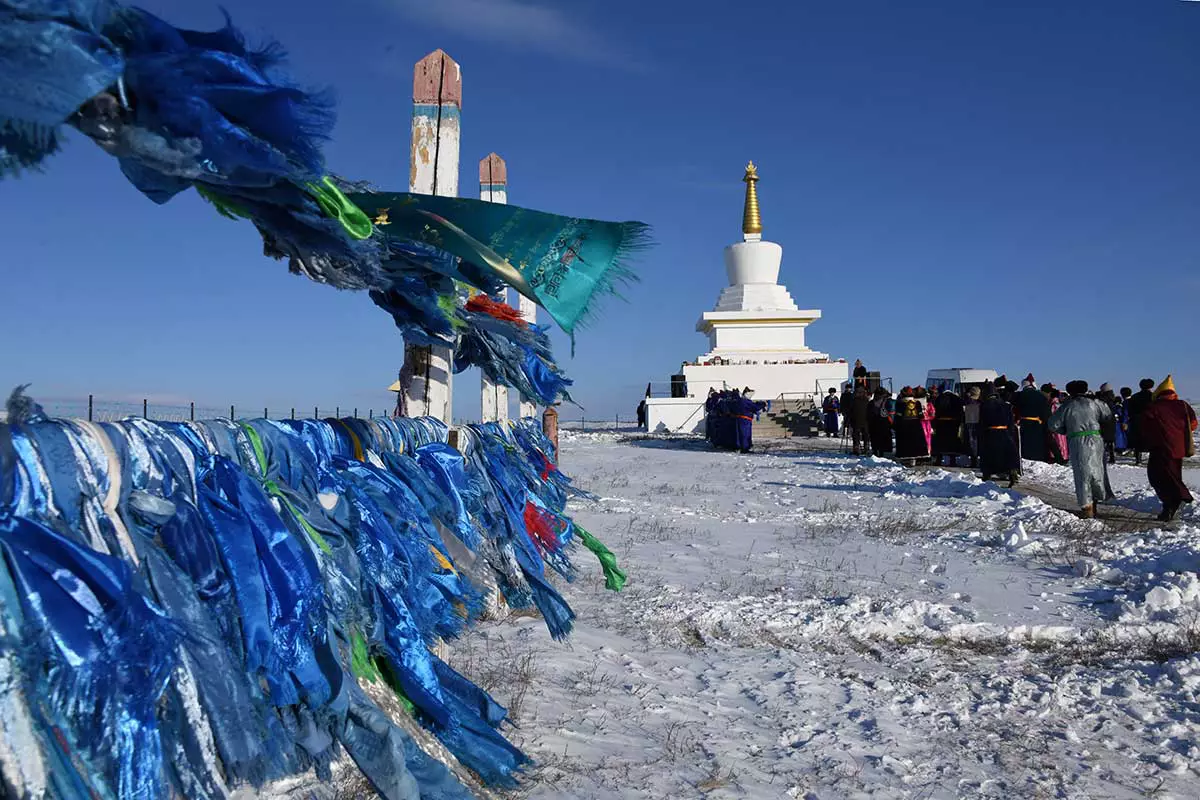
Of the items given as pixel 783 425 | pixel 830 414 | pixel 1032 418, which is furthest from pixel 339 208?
pixel 783 425

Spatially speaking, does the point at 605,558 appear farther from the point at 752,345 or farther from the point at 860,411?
the point at 752,345

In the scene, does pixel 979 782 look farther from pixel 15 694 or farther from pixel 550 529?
pixel 15 694

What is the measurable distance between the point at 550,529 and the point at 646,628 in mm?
959

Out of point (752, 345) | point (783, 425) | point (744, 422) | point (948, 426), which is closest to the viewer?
point (948, 426)

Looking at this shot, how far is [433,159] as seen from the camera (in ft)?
12.9

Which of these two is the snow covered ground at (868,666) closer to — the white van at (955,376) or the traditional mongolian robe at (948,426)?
the traditional mongolian robe at (948,426)

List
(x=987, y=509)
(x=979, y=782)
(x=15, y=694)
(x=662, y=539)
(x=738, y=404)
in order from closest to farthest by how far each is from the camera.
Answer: (x=15, y=694)
(x=979, y=782)
(x=662, y=539)
(x=987, y=509)
(x=738, y=404)

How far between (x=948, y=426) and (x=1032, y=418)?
182 cm

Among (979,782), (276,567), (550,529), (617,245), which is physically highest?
(617,245)

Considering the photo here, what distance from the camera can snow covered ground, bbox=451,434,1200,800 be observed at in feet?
→ 10.1

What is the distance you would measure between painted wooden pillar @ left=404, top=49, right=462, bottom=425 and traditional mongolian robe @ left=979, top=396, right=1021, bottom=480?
10900mm

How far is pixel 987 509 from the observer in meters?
9.51

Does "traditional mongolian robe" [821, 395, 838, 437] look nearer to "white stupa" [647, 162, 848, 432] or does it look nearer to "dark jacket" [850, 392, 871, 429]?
"white stupa" [647, 162, 848, 432]

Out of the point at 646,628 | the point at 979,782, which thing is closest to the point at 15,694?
the point at 979,782
